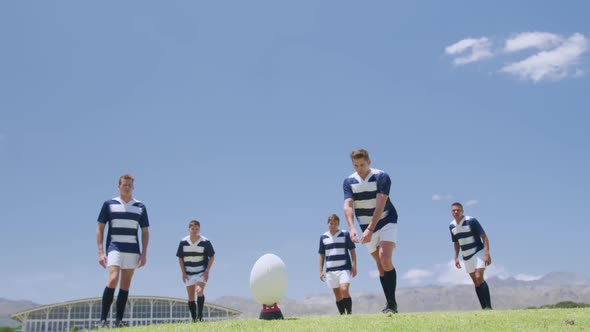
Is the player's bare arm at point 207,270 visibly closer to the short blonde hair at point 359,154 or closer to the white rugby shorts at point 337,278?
the white rugby shorts at point 337,278

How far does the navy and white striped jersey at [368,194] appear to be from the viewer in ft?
30.1

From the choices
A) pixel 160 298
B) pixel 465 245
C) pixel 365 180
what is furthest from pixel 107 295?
pixel 160 298

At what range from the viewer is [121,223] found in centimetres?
983

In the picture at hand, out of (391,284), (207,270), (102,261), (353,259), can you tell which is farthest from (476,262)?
(102,261)

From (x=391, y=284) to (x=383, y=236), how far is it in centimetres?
85

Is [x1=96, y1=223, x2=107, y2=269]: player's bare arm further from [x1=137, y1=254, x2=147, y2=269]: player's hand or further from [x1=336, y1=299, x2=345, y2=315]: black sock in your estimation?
[x1=336, y1=299, x2=345, y2=315]: black sock

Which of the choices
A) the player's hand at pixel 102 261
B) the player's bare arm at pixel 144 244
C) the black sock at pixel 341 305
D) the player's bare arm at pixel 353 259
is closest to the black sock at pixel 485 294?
the player's bare arm at pixel 353 259

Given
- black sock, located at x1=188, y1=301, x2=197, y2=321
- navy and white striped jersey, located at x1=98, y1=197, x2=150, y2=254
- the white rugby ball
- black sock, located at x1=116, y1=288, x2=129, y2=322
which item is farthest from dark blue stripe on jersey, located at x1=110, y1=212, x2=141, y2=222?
black sock, located at x1=188, y1=301, x2=197, y2=321

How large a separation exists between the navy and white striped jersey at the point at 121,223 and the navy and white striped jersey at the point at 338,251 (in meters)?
5.65

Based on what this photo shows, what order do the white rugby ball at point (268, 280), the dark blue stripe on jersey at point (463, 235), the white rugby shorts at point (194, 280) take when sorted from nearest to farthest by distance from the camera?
1. the white rugby ball at point (268, 280)
2. the white rugby shorts at point (194, 280)
3. the dark blue stripe on jersey at point (463, 235)

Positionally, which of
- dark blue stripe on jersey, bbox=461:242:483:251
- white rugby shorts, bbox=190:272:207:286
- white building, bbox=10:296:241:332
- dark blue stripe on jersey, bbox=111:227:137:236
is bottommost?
white rugby shorts, bbox=190:272:207:286

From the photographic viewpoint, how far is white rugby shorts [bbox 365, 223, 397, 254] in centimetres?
910

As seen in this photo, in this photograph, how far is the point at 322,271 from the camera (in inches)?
577

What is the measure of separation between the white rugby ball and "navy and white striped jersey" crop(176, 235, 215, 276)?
166 inches
